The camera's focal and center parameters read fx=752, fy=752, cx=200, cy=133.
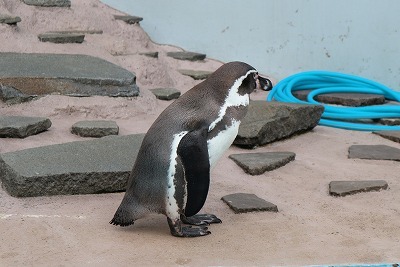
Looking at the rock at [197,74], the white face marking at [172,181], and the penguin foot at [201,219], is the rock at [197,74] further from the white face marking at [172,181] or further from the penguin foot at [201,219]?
the white face marking at [172,181]

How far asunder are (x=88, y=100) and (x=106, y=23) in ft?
5.28

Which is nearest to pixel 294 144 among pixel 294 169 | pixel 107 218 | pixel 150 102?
pixel 294 169

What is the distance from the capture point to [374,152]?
5.20 m

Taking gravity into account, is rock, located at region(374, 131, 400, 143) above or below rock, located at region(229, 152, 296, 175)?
above

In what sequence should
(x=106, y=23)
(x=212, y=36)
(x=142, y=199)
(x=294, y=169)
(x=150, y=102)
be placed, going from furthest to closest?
(x=212, y=36), (x=106, y=23), (x=150, y=102), (x=294, y=169), (x=142, y=199)

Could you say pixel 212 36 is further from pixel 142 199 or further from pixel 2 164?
pixel 142 199

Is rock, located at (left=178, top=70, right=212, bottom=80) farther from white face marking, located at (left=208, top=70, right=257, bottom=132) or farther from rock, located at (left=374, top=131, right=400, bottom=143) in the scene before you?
white face marking, located at (left=208, top=70, right=257, bottom=132)

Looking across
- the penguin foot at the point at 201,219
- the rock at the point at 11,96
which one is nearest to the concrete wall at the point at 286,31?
the rock at the point at 11,96

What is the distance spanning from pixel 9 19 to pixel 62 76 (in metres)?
1.04

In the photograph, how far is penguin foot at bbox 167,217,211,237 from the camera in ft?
11.6

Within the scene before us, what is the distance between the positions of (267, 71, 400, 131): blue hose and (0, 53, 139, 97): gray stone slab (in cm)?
148

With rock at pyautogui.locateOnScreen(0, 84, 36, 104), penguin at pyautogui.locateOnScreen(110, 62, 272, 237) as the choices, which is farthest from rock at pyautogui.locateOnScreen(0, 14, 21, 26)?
penguin at pyautogui.locateOnScreen(110, 62, 272, 237)

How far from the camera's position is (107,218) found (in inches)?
148

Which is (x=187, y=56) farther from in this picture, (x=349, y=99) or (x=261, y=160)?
(x=261, y=160)
